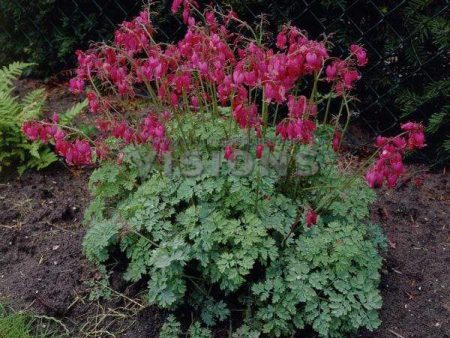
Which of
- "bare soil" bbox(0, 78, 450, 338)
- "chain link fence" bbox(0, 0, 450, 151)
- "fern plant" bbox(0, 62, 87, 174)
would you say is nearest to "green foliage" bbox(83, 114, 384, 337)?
"bare soil" bbox(0, 78, 450, 338)

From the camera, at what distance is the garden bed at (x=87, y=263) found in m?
3.00

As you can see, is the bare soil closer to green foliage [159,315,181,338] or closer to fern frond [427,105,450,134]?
green foliage [159,315,181,338]

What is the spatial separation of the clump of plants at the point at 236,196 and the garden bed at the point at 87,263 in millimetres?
241

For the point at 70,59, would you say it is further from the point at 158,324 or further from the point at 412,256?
the point at 412,256

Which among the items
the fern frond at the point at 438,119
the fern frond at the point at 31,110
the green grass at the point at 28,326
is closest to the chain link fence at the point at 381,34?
the fern frond at the point at 438,119

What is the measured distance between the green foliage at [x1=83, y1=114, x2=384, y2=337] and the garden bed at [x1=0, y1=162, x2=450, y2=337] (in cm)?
26

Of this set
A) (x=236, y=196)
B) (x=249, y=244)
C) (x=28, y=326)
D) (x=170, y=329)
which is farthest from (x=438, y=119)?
(x=28, y=326)

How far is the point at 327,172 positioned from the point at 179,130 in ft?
2.66

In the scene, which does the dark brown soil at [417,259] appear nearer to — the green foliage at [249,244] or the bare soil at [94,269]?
the bare soil at [94,269]

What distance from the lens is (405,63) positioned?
→ 392cm

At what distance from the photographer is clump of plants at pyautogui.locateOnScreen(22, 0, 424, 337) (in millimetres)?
2588

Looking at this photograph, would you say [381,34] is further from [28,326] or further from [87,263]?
[28,326]

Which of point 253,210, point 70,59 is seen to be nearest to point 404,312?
point 253,210

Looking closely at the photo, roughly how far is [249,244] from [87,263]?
1.14 m
